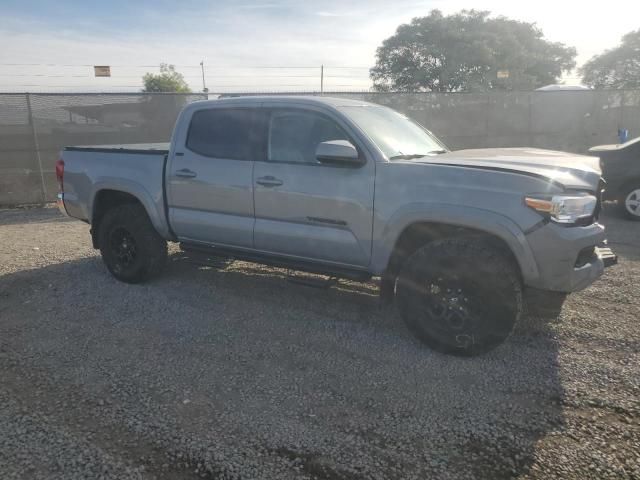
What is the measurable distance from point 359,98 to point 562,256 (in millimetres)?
9475

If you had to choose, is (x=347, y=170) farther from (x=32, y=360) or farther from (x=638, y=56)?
(x=638, y=56)

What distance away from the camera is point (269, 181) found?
4605 mm

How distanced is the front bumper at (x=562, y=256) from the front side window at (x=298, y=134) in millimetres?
1768

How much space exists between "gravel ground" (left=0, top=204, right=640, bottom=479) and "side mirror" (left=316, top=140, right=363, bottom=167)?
56.2 inches

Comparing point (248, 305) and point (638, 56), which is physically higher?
point (638, 56)

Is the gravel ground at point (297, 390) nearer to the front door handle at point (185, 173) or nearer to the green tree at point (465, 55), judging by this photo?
the front door handle at point (185, 173)

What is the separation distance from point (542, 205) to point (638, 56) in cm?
5302

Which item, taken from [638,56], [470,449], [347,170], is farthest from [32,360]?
[638,56]

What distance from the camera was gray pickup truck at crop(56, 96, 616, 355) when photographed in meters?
3.62

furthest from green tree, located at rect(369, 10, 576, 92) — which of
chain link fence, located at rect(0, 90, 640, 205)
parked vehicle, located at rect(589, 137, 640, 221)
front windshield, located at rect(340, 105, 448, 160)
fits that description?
front windshield, located at rect(340, 105, 448, 160)

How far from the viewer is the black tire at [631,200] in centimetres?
857

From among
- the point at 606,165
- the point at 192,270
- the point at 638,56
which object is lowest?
the point at 192,270

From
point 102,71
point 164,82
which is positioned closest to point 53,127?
point 102,71

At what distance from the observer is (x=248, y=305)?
5055mm
